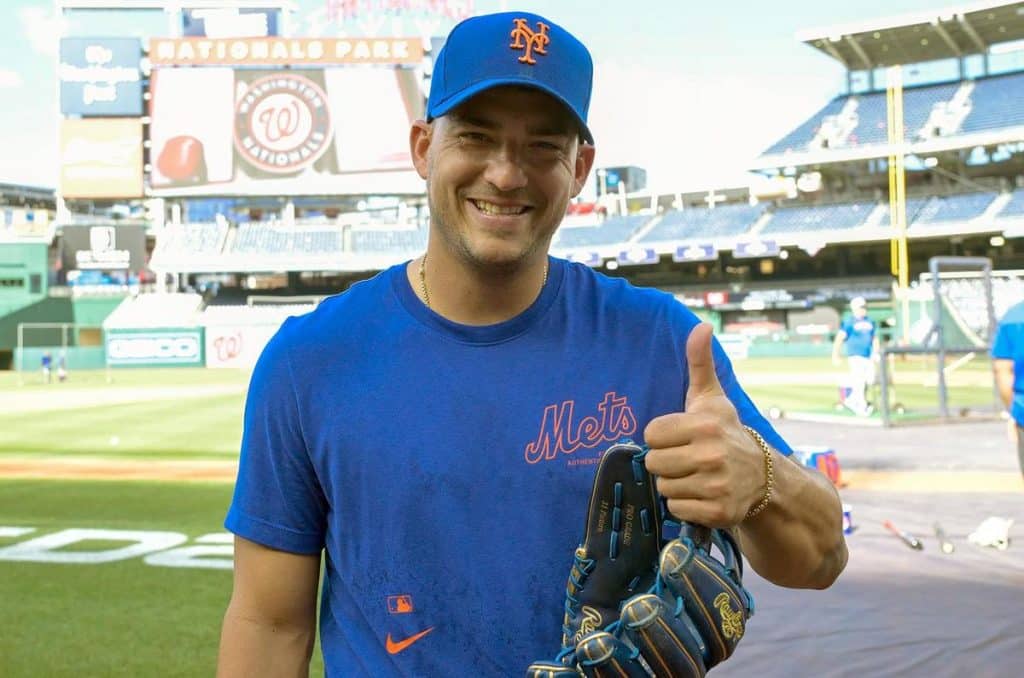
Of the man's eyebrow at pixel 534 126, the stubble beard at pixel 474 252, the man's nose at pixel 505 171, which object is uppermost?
the man's eyebrow at pixel 534 126

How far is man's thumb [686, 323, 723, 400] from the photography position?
1.64 meters

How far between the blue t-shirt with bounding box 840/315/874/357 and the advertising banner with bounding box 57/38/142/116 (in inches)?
1796

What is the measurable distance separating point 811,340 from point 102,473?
36.0 metres

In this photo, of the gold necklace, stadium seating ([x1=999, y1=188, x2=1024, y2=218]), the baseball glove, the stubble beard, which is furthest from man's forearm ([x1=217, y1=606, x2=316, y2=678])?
stadium seating ([x1=999, y1=188, x2=1024, y2=218])

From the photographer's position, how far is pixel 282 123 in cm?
5256

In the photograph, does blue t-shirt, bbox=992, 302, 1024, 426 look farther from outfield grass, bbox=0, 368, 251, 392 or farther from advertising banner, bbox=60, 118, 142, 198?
advertising banner, bbox=60, 118, 142, 198

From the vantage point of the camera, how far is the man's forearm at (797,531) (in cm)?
171

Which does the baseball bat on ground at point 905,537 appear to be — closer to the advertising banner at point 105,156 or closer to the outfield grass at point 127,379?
the outfield grass at point 127,379

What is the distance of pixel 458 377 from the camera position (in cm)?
191

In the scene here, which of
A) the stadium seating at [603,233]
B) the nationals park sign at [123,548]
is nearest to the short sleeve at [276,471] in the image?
the nationals park sign at [123,548]

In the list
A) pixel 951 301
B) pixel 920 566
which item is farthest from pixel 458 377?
pixel 951 301

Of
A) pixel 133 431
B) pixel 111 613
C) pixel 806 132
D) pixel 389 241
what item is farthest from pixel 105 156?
pixel 111 613

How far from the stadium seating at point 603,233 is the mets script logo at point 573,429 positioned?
51.5 meters

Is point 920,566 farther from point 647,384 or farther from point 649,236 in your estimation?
point 649,236
